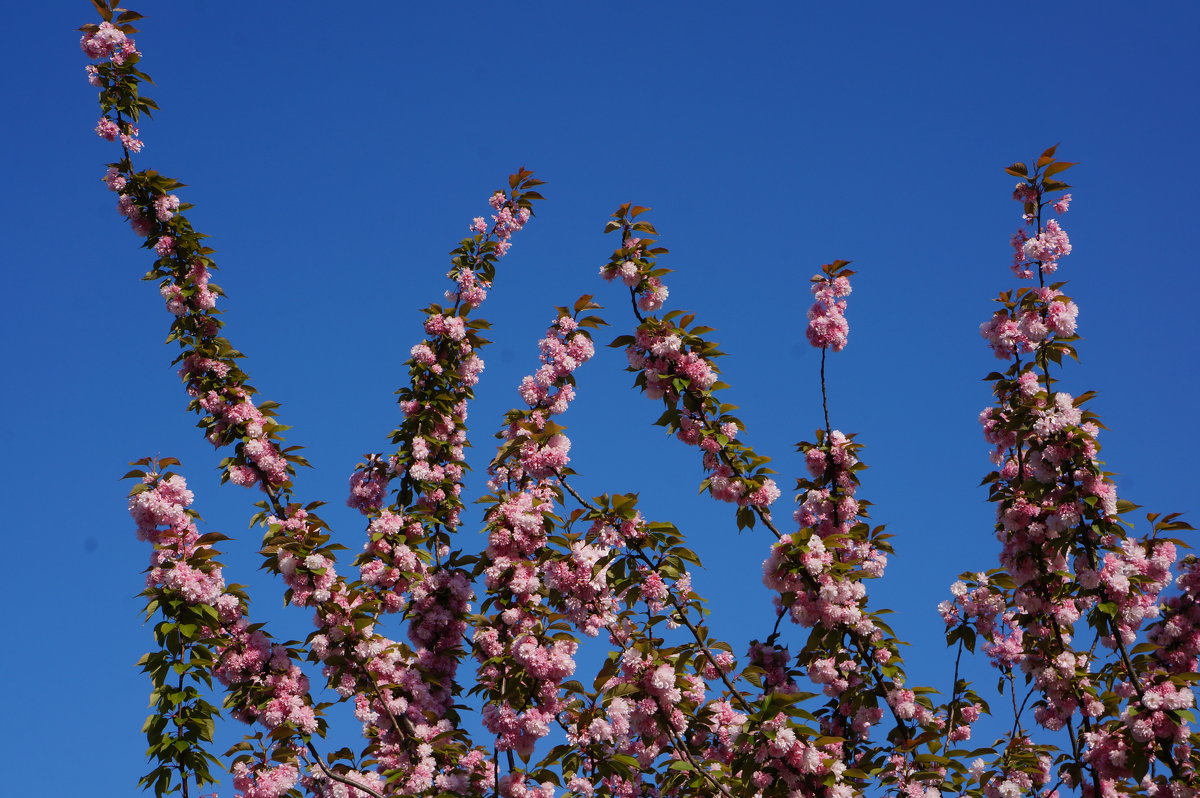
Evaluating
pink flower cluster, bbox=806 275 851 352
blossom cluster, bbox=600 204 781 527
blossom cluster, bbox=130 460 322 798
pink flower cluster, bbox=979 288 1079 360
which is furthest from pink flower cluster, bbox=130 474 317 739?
pink flower cluster, bbox=979 288 1079 360

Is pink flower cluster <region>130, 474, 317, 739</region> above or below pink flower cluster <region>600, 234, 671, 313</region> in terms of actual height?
below

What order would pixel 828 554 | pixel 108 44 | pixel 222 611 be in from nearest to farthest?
pixel 828 554 < pixel 222 611 < pixel 108 44

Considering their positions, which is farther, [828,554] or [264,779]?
[264,779]

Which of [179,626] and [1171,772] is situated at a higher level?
[179,626]

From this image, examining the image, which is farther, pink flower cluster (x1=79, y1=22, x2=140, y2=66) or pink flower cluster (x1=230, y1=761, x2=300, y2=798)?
pink flower cluster (x1=79, y1=22, x2=140, y2=66)

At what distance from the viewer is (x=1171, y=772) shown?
618 cm

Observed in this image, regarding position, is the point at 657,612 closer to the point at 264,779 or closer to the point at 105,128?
the point at 264,779

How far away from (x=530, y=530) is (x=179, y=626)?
2.47 metres

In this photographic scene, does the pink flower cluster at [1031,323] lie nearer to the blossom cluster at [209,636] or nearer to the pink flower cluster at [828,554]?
the pink flower cluster at [828,554]

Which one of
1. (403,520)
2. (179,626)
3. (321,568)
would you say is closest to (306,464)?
(403,520)

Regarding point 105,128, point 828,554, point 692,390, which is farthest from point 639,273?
point 105,128

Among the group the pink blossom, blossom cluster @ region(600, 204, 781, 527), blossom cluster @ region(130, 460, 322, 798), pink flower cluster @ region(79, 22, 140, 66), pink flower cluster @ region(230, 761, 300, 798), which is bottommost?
pink flower cluster @ region(230, 761, 300, 798)

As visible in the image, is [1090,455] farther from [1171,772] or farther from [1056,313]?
[1171,772]

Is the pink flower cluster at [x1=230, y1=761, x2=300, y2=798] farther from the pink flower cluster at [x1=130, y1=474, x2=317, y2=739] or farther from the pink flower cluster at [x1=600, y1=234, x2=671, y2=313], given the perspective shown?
the pink flower cluster at [x1=600, y1=234, x2=671, y2=313]
